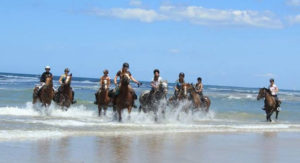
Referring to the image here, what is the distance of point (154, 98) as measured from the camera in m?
18.6

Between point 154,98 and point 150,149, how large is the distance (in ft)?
26.0

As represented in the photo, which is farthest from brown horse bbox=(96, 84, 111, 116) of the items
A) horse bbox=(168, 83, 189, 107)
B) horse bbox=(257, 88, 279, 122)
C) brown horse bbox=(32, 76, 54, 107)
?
horse bbox=(257, 88, 279, 122)

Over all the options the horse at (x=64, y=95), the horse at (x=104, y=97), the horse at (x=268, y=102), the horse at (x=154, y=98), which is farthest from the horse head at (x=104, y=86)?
the horse at (x=268, y=102)

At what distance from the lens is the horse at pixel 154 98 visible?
60.2 ft

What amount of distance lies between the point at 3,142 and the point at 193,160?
3691 mm

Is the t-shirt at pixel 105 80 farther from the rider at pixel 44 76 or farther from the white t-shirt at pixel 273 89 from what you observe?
the white t-shirt at pixel 273 89

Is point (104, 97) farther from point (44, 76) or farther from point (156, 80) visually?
point (156, 80)

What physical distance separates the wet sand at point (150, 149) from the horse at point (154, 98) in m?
4.63

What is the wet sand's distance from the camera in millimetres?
9344

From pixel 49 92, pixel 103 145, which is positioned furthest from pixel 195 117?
pixel 103 145

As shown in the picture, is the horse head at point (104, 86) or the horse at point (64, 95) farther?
the horse at point (64, 95)

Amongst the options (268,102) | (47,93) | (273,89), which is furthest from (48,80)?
(273,89)

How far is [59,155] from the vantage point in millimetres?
9352

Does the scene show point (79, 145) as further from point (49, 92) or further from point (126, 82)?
point (49, 92)
